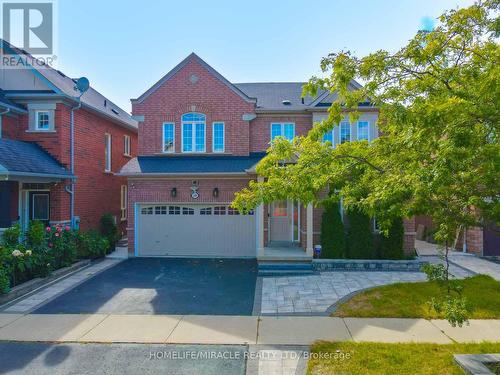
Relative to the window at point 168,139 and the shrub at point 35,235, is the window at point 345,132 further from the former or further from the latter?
the shrub at point 35,235

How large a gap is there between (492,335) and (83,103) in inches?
601

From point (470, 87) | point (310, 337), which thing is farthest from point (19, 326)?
point (470, 87)

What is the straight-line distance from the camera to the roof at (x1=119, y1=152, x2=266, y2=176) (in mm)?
12779

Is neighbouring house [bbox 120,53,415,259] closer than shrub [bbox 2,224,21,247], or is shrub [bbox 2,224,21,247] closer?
shrub [bbox 2,224,21,247]

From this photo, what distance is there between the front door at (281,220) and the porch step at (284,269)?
2.52m

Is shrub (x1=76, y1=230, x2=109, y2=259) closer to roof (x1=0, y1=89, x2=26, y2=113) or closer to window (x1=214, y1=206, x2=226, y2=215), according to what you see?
window (x1=214, y1=206, x2=226, y2=215)

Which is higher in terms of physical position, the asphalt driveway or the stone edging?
the stone edging

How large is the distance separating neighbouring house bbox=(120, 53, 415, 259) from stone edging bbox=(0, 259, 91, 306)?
2.45m

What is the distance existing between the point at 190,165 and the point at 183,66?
4436 millimetres

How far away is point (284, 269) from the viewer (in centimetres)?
1102

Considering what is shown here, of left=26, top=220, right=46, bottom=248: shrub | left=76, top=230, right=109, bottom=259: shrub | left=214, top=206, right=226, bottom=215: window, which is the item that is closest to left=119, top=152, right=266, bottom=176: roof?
left=214, top=206, right=226, bottom=215: window

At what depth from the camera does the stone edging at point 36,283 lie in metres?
8.06

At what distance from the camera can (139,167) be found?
43.6 feet

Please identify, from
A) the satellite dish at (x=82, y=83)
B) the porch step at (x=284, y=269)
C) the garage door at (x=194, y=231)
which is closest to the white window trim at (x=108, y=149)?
the satellite dish at (x=82, y=83)
